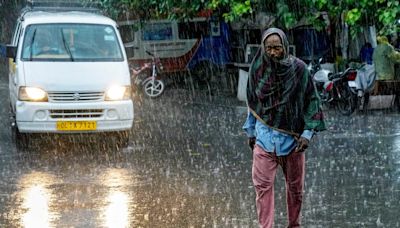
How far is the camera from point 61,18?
37.8ft

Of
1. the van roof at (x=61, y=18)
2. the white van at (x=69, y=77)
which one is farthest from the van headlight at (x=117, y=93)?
the van roof at (x=61, y=18)

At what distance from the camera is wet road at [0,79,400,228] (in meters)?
7.09

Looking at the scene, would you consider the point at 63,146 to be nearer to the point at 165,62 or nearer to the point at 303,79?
the point at 303,79

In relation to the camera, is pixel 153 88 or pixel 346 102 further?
pixel 153 88

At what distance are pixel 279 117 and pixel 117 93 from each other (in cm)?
515

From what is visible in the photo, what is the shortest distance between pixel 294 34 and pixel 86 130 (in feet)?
38.2

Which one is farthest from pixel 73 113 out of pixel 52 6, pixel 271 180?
pixel 271 180

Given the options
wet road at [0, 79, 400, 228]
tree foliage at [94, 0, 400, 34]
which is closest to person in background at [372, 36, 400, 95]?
tree foliage at [94, 0, 400, 34]

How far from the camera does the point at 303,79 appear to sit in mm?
5914

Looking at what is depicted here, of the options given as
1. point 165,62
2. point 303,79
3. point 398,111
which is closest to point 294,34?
point 165,62

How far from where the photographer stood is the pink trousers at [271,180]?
5.86m

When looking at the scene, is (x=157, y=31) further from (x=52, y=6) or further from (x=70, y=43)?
(x=70, y=43)

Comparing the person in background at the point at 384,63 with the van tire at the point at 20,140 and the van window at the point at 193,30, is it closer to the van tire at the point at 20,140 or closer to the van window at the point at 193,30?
the van window at the point at 193,30

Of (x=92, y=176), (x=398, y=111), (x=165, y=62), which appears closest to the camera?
(x=92, y=176)
